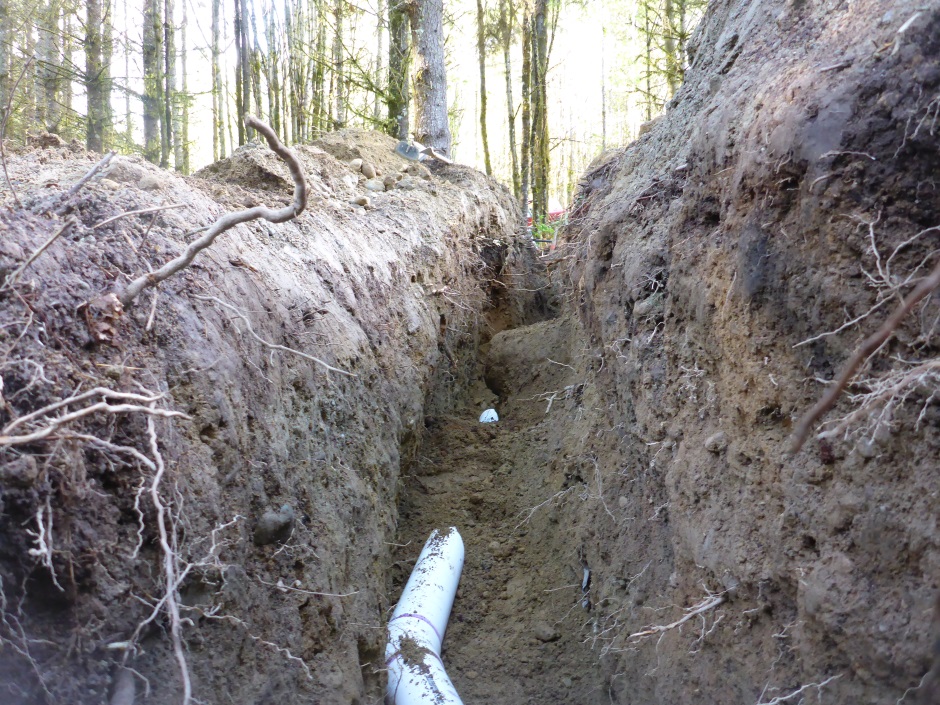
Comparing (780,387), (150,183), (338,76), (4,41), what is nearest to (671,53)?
(338,76)

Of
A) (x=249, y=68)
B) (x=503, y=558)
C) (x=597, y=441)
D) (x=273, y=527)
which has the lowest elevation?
(x=503, y=558)

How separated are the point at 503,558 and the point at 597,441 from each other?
0.90 m

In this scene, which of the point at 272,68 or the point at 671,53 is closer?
the point at 272,68

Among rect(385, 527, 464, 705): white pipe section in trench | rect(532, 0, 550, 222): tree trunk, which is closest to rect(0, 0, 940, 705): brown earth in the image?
rect(385, 527, 464, 705): white pipe section in trench

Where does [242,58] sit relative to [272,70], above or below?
below

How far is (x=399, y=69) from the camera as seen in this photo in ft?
28.6

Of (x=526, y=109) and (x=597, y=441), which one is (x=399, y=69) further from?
(x=597, y=441)

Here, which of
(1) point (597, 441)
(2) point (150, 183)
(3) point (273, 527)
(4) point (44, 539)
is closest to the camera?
(4) point (44, 539)

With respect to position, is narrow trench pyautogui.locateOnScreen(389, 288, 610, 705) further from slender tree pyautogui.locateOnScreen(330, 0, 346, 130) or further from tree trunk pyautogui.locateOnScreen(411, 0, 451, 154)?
slender tree pyautogui.locateOnScreen(330, 0, 346, 130)

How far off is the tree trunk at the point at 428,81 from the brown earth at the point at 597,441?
4.23 metres

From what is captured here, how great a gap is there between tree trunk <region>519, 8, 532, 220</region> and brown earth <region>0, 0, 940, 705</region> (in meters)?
5.71

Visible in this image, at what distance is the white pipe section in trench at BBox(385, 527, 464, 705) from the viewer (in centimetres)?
295

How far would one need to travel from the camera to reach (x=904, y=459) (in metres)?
1.80

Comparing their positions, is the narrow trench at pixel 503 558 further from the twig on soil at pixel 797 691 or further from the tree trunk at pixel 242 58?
the tree trunk at pixel 242 58
